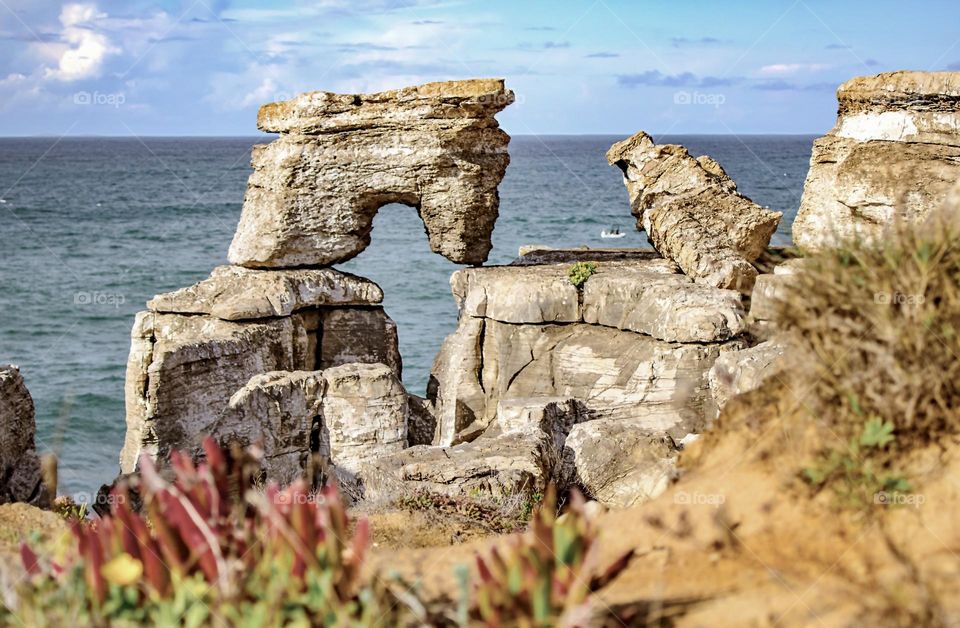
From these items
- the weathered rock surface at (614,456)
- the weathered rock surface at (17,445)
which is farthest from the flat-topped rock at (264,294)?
the weathered rock surface at (614,456)

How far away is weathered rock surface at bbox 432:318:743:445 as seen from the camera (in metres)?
12.4

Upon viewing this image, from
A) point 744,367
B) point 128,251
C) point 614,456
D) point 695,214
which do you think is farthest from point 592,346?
point 128,251

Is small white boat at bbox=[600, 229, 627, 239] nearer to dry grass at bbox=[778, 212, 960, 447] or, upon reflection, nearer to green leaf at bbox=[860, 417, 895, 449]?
dry grass at bbox=[778, 212, 960, 447]

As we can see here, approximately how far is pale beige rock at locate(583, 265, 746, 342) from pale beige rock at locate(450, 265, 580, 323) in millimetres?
261

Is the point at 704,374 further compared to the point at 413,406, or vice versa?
the point at 413,406

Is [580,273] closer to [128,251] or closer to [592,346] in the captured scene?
[592,346]

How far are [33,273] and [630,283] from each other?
36.8 m

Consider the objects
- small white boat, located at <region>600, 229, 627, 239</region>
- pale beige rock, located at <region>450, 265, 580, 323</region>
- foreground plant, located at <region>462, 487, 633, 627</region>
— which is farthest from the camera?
small white boat, located at <region>600, 229, 627, 239</region>

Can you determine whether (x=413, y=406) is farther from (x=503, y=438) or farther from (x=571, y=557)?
(x=571, y=557)

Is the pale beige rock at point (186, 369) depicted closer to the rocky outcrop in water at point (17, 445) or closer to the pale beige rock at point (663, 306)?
the rocky outcrop in water at point (17, 445)

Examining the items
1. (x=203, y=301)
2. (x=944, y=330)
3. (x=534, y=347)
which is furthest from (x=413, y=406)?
(x=944, y=330)

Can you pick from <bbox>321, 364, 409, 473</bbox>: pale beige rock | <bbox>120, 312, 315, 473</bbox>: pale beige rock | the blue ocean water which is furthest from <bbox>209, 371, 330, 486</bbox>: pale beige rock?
the blue ocean water

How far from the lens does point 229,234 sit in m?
58.2

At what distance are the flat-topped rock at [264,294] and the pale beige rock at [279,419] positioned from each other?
94.6 inches
